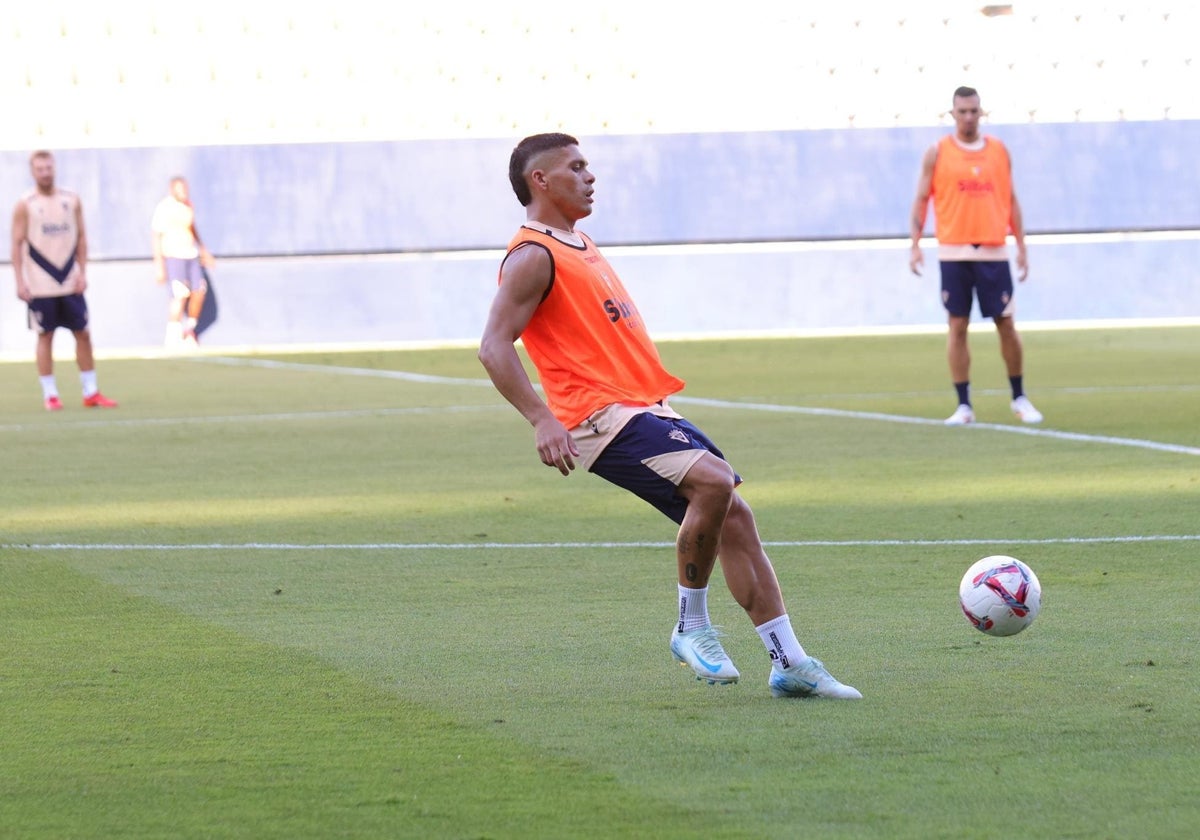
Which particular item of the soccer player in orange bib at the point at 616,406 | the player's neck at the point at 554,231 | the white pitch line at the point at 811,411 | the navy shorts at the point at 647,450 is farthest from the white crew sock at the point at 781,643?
the white pitch line at the point at 811,411

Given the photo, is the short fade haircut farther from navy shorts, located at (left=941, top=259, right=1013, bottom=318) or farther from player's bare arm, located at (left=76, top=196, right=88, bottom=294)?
player's bare arm, located at (left=76, top=196, right=88, bottom=294)

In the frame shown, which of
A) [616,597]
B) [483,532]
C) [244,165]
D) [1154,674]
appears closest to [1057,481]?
[483,532]

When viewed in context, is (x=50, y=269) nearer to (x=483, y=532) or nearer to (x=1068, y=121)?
(x=483, y=532)

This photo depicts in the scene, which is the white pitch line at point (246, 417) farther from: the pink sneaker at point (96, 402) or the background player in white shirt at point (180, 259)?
the background player in white shirt at point (180, 259)

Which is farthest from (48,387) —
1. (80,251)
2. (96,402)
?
(80,251)

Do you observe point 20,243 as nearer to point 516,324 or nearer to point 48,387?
point 48,387

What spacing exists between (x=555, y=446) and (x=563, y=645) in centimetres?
109

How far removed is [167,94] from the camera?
2736 centimetres

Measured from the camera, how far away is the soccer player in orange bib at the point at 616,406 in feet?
17.2

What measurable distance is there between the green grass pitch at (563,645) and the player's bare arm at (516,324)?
2.61 ft

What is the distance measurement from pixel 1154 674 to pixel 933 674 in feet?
1.99

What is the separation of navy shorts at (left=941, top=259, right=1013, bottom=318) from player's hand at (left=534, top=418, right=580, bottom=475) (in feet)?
26.2

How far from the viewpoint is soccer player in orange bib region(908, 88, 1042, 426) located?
12.9 meters

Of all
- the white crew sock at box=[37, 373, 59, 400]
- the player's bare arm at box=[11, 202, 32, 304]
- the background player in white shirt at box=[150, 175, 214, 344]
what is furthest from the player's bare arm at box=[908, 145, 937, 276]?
→ the background player in white shirt at box=[150, 175, 214, 344]
